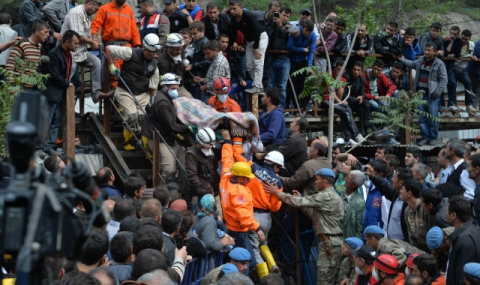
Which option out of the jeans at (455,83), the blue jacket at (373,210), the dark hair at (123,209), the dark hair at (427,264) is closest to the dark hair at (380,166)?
the blue jacket at (373,210)

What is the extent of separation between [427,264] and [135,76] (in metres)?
6.28

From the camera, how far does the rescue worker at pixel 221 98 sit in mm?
11965

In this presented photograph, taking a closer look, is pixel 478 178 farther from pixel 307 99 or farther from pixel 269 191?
pixel 307 99

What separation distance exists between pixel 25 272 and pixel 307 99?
12159mm

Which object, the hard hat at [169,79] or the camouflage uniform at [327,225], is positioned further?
the hard hat at [169,79]

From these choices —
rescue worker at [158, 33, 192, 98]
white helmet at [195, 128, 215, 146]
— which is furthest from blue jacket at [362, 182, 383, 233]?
rescue worker at [158, 33, 192, 98]

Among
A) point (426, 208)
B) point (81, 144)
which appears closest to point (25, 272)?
point (426, 208)

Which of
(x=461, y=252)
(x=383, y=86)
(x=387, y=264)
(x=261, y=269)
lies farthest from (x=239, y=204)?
(x=383, y=86)

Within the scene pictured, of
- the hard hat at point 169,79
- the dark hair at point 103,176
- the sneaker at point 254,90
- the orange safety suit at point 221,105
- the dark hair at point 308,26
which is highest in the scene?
the dark hair at point 308,26

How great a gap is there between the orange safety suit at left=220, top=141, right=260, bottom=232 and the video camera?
251 inches

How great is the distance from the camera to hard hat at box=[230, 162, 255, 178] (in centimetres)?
1002

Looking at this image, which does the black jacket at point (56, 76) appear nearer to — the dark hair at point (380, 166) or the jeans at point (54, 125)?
the jeans at point (54, 125)

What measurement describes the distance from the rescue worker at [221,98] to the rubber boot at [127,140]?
1.47 meters

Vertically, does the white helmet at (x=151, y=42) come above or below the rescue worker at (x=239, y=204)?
above
